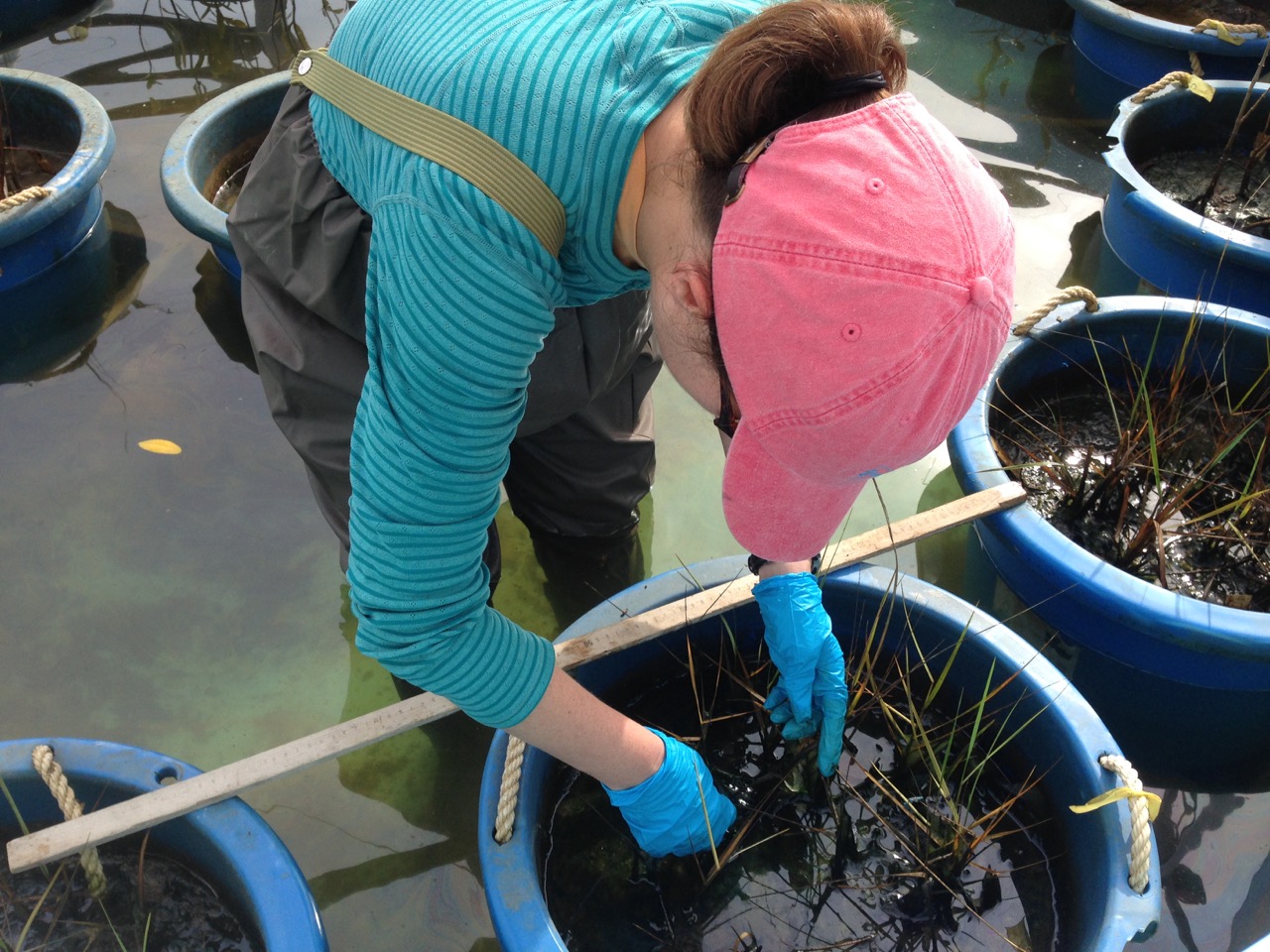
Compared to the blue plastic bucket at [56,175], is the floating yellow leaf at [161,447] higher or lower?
lower

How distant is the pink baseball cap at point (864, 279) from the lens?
693mm

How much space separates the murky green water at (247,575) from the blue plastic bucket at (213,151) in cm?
25

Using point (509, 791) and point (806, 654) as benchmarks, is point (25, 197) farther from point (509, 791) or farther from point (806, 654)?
point (806, 654)

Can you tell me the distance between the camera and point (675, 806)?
1.21 meters

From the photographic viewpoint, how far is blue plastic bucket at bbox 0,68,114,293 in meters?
2.12

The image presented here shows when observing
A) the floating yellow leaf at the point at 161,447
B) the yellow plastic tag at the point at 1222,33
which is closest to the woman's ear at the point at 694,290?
the floating yellow leaf at the point at 161,447

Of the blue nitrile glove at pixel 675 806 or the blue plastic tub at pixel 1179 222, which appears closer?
the blue nitrile glove at pixel 675 806

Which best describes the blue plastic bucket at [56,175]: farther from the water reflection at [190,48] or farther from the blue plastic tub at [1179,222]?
the blue plastic tub at [1179,222]

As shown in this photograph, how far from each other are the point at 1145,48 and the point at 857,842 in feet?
8.16

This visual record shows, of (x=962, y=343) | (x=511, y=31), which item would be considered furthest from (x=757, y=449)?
(x=511, y=31)

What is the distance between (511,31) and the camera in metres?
0.86

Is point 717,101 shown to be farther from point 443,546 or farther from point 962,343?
point 443,546

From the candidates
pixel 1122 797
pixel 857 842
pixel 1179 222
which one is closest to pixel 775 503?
pixel 1122 797

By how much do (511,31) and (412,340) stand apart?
0.29 metres
